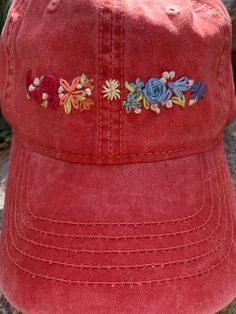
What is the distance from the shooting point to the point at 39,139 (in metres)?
0.94

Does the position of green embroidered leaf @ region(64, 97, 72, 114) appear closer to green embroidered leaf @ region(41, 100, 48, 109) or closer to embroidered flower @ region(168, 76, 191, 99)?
green embroidered leaf @ region(41, 100, 48, 109)

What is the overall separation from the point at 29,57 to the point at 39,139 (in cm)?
14

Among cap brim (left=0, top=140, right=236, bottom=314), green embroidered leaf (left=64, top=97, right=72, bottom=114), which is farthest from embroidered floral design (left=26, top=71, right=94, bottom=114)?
cap brim (left=0, top=140, right=236, bottom=314)

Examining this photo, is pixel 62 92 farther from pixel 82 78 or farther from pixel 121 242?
pixel 121 242

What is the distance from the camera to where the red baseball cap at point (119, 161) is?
0.86 metres

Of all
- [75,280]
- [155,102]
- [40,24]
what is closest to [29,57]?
[40,24]

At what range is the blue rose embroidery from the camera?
871 mm

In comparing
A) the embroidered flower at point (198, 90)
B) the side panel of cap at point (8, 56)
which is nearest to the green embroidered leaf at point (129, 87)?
the embroidered flower at point (198, 90)

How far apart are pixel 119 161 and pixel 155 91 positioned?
13 centimetres

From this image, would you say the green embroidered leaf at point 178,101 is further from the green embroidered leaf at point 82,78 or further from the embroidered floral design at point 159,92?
the green embroidered leaf at point 82,78

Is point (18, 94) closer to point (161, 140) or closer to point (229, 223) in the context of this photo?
point (161, 140)

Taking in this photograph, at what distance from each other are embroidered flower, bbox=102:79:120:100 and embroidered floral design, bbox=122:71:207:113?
0.05 ft

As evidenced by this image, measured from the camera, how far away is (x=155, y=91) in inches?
34.4

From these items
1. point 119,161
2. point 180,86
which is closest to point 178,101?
→ point 180,86
